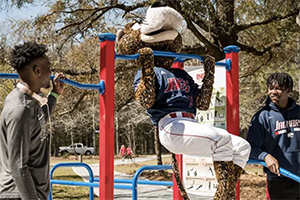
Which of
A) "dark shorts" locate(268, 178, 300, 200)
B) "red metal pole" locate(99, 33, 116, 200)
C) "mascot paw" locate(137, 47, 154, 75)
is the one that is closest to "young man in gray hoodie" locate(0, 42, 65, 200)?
"red metal pole" locate(99, 33, 116, 200)

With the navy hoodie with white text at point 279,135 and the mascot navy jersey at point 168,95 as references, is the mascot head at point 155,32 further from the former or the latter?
the navy hoodie with white text at point 279,135

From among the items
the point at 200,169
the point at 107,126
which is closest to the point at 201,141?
the point at 107,126

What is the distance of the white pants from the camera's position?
2695mm

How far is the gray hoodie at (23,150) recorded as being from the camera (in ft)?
5.84

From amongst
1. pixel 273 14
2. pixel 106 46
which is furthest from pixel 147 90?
pixel 273 14

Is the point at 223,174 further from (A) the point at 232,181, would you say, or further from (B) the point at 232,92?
(B) the point at 232,92

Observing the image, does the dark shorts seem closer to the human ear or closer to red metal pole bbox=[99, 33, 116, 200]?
red metal pole bbox=[99, 33, 116, 200]

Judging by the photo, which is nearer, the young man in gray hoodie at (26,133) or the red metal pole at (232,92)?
the young man in gray hoodie at (26,133)

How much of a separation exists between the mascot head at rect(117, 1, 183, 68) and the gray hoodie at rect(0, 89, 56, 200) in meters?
1.34

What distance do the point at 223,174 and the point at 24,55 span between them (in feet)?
5.07

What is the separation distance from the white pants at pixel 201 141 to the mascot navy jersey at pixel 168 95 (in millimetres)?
112

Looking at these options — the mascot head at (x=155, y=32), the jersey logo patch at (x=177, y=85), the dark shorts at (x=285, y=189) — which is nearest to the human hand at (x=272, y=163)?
the dark shorts at (x=285, y=189)

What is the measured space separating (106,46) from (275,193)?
190 centimetres

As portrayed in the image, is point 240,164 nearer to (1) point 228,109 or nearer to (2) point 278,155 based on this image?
(2) point 278,155
